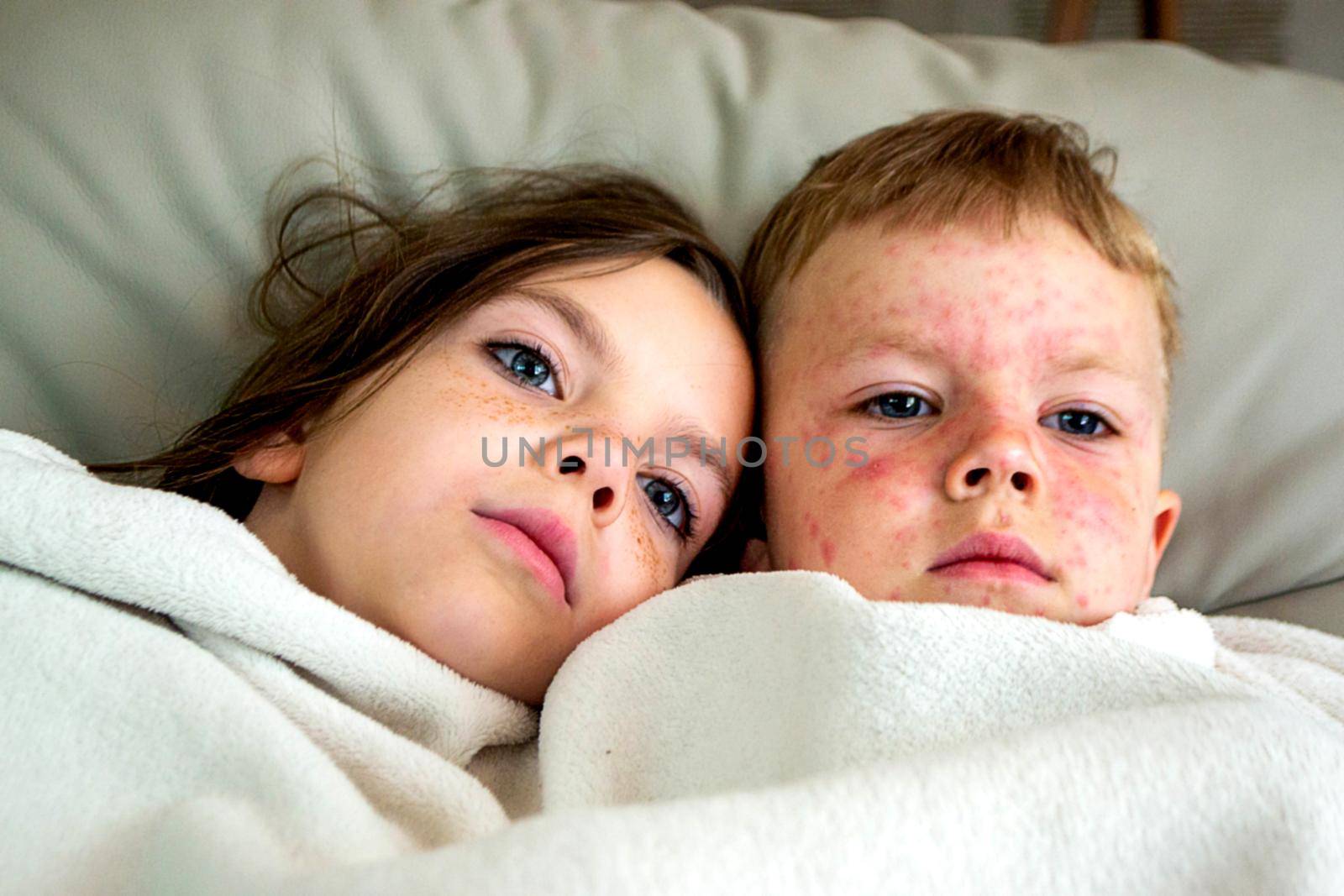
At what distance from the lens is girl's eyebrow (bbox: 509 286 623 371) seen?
2.78ft

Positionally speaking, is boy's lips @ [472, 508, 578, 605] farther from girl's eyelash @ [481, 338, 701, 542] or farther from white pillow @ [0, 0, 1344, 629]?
white pillow @ [0, 0, 1344, 629]

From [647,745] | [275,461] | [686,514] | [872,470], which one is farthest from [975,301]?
[275,461]

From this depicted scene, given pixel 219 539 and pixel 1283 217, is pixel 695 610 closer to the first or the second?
pixel 219 539

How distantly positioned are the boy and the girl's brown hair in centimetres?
12

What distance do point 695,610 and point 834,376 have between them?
243 millimetres

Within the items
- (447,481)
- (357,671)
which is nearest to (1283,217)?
(447,481)

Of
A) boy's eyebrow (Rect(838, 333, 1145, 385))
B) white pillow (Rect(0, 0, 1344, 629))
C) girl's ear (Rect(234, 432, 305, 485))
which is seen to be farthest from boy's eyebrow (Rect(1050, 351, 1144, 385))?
girl's ear (Rect(234, 432, 305, 485))

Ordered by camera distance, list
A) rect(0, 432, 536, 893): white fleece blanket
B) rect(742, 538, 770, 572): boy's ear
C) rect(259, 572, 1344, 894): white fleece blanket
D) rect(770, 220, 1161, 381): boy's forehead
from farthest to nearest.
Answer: rect(742, 538, 770, 572): boy's ear < rect(770, 220, 1161, 381): boy's forehead < rect(0, 432, 536, 893): white fleece blanket < rect(259, 572, 1344, 894): white fleece blanket

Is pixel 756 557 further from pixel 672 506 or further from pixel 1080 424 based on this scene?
pixel 1080 424

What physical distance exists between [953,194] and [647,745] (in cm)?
53

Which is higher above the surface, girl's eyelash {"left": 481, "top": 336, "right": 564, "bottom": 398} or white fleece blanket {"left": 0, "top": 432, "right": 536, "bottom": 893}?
girl's eyelash {"left": 481, "top": 336, "right": 564, "bottom": 398}

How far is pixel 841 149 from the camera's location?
3.47 ft

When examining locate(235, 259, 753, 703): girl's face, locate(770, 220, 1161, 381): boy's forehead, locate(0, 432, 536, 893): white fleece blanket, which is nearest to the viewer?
locate(0, 432, 536, 893): white fleece blanket

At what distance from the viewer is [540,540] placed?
773 mm
